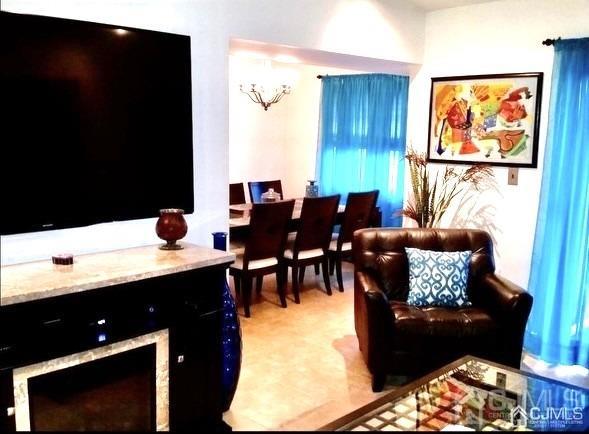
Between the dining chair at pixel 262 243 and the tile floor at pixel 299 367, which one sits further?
the dining chair at pixel 262 243

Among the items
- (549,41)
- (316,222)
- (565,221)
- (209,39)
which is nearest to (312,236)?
(316,222)

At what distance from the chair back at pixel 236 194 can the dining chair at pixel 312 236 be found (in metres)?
1.22

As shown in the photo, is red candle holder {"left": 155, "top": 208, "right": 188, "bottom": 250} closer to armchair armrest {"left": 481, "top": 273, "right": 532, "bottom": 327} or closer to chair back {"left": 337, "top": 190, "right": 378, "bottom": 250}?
armchair armrest {"left": 481, "top": 273, "right": 532, "bottom": 327}

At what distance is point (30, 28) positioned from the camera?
7.73 feet

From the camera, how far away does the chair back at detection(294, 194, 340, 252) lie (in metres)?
4.89

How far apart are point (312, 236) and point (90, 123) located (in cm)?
277

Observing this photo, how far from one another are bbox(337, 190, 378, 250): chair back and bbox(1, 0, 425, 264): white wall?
146 cm

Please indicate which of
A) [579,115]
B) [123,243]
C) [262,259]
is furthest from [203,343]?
[579,115]

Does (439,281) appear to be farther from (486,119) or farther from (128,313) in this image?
(128,313)

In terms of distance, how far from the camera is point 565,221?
388 centimetres

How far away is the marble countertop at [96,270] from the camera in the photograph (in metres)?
2.15

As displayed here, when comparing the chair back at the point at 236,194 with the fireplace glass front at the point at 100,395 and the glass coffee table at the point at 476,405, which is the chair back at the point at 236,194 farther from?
the glass coffee table at the point at 476,405

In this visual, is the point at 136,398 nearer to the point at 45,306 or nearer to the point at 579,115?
the point at 45,306

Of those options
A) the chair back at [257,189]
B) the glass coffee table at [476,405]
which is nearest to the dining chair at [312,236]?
the chair back at [257,189]
